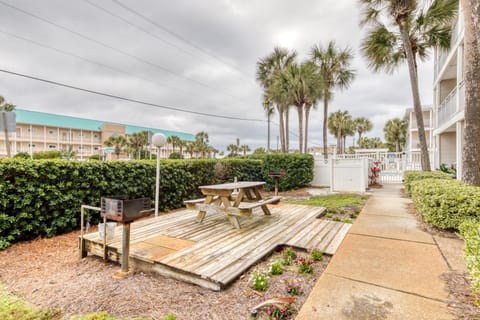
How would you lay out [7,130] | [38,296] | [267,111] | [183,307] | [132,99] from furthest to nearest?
[267,111]
[132,99]
[7,130]
[38,296]
[183,307]

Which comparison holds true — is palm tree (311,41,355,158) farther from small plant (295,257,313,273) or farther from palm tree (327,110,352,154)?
palm tree (327,110,352,154)

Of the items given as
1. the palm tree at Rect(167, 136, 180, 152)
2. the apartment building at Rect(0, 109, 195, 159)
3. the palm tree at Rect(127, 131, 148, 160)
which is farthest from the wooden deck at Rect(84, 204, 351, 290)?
the palm tree at Rect(167, 136, 180, 152)

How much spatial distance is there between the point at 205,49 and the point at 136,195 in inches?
396

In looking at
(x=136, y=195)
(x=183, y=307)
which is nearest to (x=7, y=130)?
(x=136, y=195)

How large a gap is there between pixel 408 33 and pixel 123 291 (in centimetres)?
1113

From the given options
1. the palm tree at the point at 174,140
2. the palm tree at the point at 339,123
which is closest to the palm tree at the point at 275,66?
the palm tree at the point at 339,123

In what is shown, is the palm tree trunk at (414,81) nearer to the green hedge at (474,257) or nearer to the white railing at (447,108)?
the white railing at (447,108)

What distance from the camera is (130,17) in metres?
8.86

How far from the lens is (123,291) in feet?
7.51

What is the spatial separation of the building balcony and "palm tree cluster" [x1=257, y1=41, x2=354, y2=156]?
216 inches

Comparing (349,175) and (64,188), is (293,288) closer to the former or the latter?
(64,188)

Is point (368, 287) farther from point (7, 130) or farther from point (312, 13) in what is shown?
point (312, 13)

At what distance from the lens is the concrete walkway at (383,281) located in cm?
178

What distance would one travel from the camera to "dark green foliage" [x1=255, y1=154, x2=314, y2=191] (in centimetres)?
1070
